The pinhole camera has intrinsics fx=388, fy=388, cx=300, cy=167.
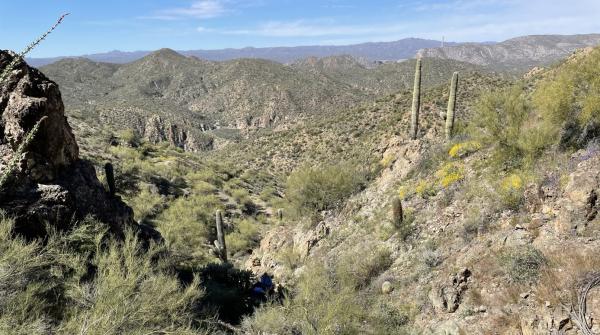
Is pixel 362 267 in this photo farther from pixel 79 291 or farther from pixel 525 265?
pixel 79 291

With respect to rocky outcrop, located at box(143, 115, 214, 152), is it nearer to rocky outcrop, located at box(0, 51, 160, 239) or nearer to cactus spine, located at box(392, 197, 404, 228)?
rocky outcrop, located at box(0, 51, 160, 239)

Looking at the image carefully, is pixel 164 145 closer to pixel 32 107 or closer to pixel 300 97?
pixel 32 107

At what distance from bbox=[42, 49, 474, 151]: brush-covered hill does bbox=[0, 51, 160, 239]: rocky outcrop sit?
54.6m

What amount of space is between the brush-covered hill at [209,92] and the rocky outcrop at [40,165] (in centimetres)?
5460

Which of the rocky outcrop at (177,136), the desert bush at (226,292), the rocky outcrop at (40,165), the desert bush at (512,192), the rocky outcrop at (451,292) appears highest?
the rocky outcrop at (40,165)

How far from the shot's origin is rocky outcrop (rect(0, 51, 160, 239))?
7828 mm

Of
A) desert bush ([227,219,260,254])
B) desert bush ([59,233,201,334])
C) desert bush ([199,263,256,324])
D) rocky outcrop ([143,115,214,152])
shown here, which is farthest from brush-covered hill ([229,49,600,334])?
rocky outcrop ([143,115,214,152])

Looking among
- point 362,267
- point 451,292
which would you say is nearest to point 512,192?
point 451,292

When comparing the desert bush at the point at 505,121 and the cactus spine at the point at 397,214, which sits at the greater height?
the desert bush at the point at 505,121

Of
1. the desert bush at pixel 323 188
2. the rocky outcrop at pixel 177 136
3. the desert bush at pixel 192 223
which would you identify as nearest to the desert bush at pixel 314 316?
the desert bush at pixel 192 223

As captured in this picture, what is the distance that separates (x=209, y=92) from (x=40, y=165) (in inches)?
4066

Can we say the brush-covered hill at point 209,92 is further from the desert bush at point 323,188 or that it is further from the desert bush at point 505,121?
the desert bush at point 505,121

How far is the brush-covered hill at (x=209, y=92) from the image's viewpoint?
73.8 m

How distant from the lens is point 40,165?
8414 mm
